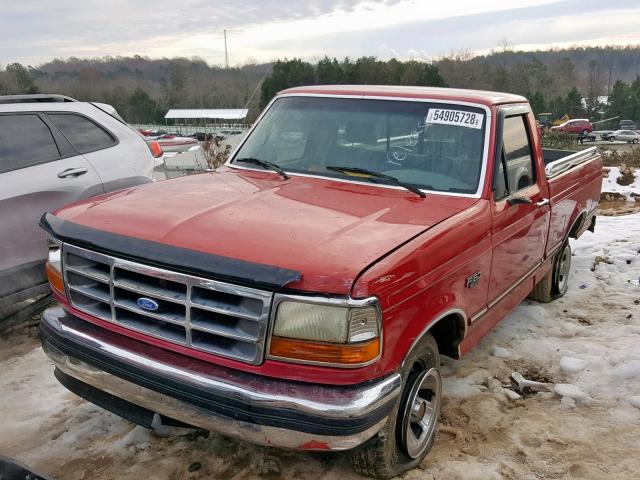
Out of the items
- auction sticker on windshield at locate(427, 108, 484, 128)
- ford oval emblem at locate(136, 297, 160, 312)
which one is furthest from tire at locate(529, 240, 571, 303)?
ford oval emblem at locate(136, 297, 160, 312)

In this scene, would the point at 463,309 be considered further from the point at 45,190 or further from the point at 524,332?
the point at 45,190

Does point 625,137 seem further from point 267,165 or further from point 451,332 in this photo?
point 451,332

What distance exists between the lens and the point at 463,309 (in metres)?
3.13

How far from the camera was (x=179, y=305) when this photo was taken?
2508 mm

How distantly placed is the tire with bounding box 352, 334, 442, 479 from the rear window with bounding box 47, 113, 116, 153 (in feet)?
11.8

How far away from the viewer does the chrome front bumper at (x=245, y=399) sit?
2.26 m

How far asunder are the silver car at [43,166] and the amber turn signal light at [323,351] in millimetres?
2916

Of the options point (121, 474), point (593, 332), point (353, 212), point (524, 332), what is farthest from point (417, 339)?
point (593, 332)

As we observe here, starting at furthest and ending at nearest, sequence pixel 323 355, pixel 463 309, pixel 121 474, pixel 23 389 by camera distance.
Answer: pixel 23 389 → pixel 463 309 → pixel 121 474 → pixel 323 355

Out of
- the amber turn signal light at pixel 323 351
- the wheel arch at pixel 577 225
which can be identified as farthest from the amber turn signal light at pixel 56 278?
the wheel arch at pixel 577 225

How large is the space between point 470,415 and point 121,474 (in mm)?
2106

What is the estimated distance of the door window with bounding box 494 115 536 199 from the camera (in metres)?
3.64

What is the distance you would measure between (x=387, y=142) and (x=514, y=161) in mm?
950

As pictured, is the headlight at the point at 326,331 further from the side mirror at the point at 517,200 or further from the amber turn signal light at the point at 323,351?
the side mirror at the point at 517,200
